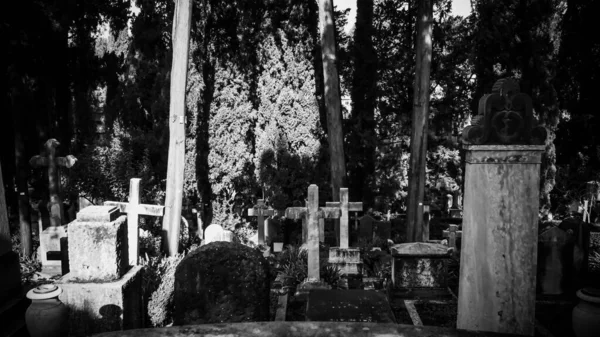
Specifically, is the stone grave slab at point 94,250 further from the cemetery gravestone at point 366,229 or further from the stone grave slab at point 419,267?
the cemetery gravestone at point 366,229

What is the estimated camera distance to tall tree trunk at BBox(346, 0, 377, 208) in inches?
520

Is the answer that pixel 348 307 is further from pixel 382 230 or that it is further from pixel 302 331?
pixel 382 230

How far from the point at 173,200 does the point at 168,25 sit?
781 cm

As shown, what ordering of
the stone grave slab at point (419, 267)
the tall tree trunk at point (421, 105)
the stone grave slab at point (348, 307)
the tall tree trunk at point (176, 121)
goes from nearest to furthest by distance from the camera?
the stone grave slab at point (348, 307)
the stone grave slab at point (419, 267)
the tall tree trunk at point (176, 121)
the tall tree trunk at point (421, 105)

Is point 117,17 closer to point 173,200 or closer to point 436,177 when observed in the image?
point 173,200

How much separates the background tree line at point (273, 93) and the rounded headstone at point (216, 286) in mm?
6674

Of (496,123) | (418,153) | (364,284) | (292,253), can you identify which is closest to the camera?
(496,123)

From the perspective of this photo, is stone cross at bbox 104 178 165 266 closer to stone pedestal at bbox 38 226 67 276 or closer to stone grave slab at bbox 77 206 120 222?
stone pedestal at bbox 38 226 67 276

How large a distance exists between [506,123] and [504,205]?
69 cm

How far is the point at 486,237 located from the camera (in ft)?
11.3

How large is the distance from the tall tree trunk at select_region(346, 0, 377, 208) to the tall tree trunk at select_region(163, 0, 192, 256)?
243 inches

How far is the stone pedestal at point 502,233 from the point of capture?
11.1 feet

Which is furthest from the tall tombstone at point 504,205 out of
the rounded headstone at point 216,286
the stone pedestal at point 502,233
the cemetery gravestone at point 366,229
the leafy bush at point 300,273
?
the cemetery gravestone at point 366,229

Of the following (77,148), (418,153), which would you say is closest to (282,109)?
(418,153)
